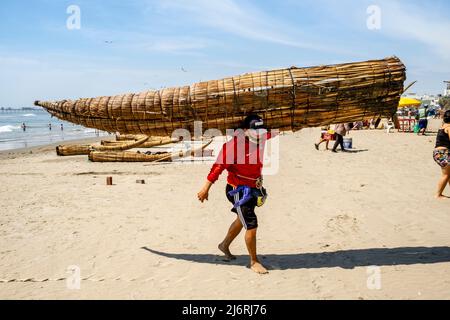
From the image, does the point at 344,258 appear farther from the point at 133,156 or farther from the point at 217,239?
the point at 133,156

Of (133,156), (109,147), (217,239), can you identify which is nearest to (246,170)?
(217,239)

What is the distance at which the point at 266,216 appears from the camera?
25.7 feet

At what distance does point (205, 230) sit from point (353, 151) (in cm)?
1316

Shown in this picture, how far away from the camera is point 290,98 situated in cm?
506

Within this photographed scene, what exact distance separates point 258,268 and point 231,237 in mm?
649

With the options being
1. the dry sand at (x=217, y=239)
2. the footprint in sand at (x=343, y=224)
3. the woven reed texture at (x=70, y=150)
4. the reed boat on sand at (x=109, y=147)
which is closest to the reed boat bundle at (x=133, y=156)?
the reed boat on sand at (x=109, y=147)

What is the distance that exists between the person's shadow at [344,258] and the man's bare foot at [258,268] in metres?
0.23

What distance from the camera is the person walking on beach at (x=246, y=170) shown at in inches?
194

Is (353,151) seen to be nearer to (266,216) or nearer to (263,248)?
(266,216)

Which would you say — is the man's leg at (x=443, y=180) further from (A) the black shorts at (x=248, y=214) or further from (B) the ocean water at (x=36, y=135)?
(B) the ocean water at (x=36, y=135)

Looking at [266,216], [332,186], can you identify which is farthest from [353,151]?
[266,216]

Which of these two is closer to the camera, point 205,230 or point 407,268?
point 407,268

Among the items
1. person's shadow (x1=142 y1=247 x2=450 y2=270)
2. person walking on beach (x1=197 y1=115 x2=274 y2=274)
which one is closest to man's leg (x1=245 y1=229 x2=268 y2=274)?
person walking on beach (x1=197 y1=115 x2=274 y2=274)
